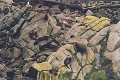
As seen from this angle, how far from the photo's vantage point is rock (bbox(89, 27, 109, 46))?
53.6m

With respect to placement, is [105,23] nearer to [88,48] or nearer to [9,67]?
[88,48]

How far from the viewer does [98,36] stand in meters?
54.5

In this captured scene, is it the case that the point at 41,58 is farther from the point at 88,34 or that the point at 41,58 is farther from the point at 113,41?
the point at 113,41

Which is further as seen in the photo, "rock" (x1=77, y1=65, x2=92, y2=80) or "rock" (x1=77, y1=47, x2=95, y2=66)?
"rock" (x1=77, y1=47, x2=95, y2=66)

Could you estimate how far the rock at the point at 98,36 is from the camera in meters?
53.6

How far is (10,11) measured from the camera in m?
64.8

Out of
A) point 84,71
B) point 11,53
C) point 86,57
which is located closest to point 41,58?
point 11,53

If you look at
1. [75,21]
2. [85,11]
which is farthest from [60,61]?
[85,11]

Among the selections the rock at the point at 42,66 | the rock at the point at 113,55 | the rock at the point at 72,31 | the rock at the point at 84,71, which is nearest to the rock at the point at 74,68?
the rock at the point at 84,71

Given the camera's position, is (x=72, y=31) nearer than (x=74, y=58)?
No

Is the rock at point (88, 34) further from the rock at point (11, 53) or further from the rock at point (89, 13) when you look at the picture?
the rock at point (11, 53)

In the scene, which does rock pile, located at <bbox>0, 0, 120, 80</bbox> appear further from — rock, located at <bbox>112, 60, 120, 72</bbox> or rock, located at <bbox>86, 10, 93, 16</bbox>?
rock, located at <bbox>86, 10, 93, 16</bbox>

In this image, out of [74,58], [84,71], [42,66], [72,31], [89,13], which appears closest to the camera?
[42,66]

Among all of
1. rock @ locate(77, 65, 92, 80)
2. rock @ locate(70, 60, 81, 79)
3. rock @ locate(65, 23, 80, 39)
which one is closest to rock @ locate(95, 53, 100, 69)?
rock @ locate(77, 65, 92, 80)
